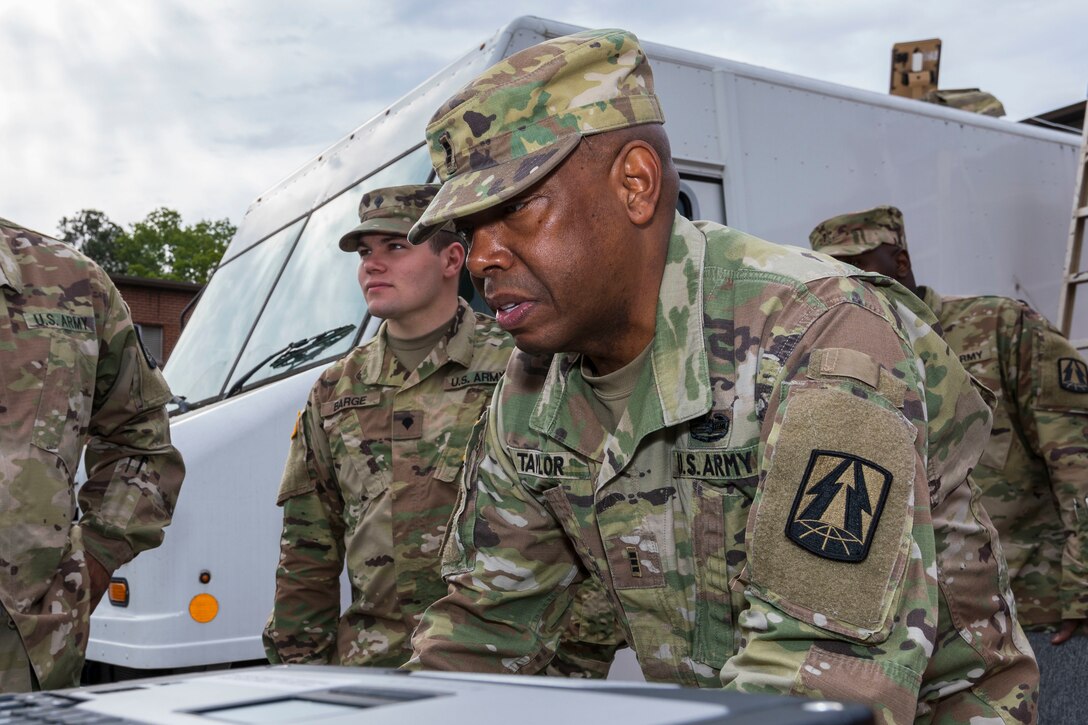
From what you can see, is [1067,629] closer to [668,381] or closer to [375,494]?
[375,494]

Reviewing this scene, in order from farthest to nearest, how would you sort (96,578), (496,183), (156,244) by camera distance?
(156,244), (96,578), (496,183)

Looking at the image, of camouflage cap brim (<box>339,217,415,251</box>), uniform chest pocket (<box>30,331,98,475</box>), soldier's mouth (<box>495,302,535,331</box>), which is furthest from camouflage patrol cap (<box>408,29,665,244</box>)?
camouflage cap brim (<box>339,217,415,251</box>)

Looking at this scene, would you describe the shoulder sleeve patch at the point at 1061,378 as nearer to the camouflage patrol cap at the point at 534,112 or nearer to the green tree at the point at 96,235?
the camouflage patrol cap at the point at 534,112

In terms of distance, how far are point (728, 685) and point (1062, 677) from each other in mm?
2569

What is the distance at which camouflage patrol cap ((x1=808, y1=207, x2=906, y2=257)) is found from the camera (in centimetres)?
405

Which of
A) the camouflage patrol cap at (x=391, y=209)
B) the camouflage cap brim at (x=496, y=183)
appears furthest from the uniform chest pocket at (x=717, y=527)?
the camouflage patrol cap at (x=391, y=209)

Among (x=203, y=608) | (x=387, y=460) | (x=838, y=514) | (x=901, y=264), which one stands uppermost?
(x=901, y=264)

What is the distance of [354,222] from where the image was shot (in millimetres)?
4145

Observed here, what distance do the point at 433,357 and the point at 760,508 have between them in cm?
202

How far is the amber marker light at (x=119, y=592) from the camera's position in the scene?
3.47 metres

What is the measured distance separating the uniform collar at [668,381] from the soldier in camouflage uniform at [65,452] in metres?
1.38

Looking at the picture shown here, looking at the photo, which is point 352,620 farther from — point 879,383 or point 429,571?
point 879,383

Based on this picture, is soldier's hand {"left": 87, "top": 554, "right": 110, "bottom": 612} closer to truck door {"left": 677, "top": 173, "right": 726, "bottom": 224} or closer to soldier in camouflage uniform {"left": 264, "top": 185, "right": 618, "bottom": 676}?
soldier in camouflage uniform {"left": 264, "top": 185, "right": 618, "bottom": 676}

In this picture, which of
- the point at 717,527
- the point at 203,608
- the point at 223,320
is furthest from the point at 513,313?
the point at 223,320
